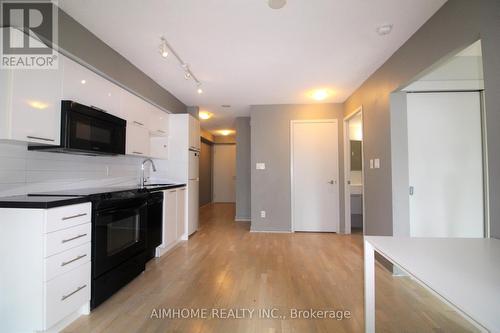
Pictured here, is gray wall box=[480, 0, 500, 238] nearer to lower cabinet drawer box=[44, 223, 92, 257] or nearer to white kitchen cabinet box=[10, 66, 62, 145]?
lower cabinet drawer box=[44, 223, 92, 257]

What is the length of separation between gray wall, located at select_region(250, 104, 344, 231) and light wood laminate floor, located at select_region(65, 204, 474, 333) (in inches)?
36.9

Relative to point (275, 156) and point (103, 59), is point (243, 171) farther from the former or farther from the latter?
point (103, 59)

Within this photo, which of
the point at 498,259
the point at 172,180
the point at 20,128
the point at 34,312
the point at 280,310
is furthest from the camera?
the point at 172,180

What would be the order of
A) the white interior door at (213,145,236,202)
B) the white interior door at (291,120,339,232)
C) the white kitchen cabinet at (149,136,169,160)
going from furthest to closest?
the white interior door at (213,145,236,202), the white interior door at (291,120,339,232), the white kitchen cabinet at (149,136,169,160)

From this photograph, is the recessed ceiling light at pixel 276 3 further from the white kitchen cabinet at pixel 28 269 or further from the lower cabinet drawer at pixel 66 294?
the lower cabinet drawer at pixel 66 294

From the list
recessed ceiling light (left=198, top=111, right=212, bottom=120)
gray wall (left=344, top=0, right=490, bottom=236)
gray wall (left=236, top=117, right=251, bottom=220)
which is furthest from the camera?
gray wall (left=236, top=117, right=251, bottom=220)

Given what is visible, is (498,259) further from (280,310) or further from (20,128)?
(20,128)

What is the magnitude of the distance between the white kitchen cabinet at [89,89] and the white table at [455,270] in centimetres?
255

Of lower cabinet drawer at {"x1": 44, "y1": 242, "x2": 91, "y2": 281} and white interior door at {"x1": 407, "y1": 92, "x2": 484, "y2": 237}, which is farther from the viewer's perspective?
white interior door at {"x1": 407, "y1": 92, "x2": 484, "y2": 237}

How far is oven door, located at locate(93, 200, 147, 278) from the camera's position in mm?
1923

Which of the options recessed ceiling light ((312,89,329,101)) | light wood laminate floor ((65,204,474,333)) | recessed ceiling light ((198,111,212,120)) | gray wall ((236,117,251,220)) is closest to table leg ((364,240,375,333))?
light wood laminate floor ((65,204,474,333))

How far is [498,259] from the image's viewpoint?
1006 mm

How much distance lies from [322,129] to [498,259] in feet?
12.0

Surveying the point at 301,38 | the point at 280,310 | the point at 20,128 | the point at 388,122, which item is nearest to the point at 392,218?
the point at 388,122
